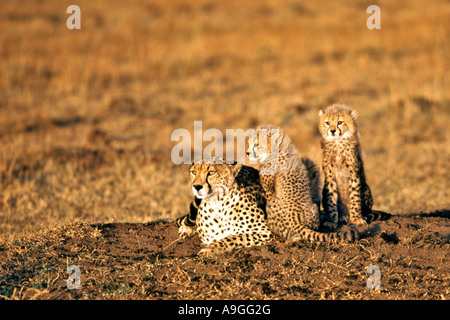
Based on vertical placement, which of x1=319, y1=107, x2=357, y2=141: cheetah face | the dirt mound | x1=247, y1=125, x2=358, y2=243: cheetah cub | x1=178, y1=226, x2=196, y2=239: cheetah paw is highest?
x1=319, y1=107, x2=357, y2=141: cheetah face

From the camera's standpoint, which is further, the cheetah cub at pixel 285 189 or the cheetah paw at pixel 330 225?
the cheetah paw at pixel 330 225

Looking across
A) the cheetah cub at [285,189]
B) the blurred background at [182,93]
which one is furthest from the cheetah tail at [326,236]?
the blurred background at [182,93]

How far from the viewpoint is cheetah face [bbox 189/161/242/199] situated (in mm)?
4617

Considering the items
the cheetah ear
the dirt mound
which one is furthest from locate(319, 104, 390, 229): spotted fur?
the cheetah ear

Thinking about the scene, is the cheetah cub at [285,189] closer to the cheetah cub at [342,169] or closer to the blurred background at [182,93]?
the cheetah cub at [342,169]

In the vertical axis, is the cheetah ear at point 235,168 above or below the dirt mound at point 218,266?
above

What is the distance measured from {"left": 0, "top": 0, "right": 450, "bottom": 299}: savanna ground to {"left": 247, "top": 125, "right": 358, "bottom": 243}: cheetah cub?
0.59 ft

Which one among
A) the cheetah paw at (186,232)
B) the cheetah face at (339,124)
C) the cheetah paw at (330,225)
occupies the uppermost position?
the cheetah face at (339,124)

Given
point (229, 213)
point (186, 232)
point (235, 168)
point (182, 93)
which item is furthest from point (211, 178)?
point (182, 93)

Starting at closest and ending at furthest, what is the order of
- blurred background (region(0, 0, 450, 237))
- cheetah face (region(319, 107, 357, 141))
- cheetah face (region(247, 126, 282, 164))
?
cheetah face (region(247, 126, 282, 164))
cheetah face (region(319, 107, 357, 141))
blurred background (region(0, 0, 450, 237))

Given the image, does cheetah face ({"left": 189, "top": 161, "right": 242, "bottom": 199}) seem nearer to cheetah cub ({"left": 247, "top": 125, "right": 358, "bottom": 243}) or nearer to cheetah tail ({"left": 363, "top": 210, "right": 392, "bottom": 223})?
cheetah cub ({"left": 247, "top": 125, "right": 358, "bottom": 243})

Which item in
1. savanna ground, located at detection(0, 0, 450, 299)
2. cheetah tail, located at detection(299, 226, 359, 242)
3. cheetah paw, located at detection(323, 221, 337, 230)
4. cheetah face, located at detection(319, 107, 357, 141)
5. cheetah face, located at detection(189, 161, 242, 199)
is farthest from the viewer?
cheetah face, located at detection(319, 107, 357, 141)

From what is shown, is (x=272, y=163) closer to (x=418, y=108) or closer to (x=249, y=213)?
(x=249, y=213)

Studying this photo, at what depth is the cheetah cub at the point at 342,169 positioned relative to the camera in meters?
5.59
